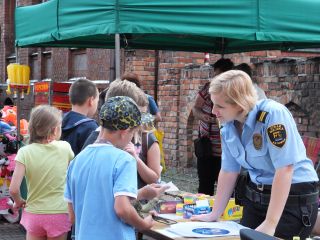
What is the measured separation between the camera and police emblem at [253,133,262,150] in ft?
9.53

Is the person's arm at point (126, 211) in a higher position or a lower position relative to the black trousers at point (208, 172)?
higher

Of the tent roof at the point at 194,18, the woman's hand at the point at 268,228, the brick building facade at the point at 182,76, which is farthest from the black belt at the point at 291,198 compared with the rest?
the brick building facade at the point at 182,76

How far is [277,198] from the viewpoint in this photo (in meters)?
2.74

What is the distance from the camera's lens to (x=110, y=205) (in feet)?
8.55

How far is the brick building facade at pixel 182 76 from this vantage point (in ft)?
25.0

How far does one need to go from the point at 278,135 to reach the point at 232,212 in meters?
0.98

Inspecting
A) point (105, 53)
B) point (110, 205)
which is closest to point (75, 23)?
point (110, 205)

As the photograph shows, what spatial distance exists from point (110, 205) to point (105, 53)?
367 inches

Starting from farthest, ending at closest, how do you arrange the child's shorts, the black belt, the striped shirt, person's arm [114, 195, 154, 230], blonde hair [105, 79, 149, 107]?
the striped shirt, the child's shorts, blonde hair [105, 79, 149, 107], the black belt, person's arm [114, 195, 154, 230]

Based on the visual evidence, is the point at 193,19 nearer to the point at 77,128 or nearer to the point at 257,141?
the point at 77,128

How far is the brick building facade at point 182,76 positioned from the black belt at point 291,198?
4242 millimetres

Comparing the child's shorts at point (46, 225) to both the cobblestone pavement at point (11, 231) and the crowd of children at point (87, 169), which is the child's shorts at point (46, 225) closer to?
the crowd of children at point (87, 169)

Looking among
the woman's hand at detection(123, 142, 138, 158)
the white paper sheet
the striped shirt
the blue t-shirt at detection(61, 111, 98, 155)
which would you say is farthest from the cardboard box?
the striped shirt

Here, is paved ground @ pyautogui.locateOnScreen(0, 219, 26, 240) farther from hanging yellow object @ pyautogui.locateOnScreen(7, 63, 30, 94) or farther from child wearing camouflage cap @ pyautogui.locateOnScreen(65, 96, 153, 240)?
child wearing camouflage cap @ pyautogui.locateOnScreen(65, 96, 153, 240)
